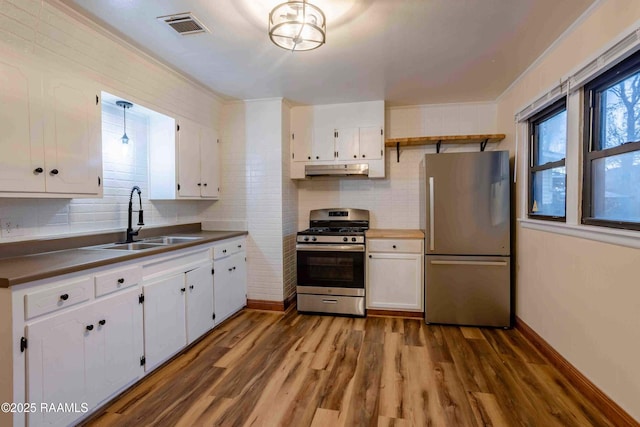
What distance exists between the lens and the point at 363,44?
2.33 metres

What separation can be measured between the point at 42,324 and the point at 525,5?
312cm

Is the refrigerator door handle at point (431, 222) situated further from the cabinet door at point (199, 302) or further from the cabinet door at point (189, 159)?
the cabinet door at point (189, 159)

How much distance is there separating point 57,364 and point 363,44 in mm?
2691

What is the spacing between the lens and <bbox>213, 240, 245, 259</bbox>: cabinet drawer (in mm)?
3020

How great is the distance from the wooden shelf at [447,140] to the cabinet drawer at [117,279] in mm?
2805

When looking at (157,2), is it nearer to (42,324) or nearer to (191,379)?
(42,324)

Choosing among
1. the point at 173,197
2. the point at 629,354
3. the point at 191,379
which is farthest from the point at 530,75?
the point at 191,379

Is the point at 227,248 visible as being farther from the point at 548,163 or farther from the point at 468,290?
the point at 548,163

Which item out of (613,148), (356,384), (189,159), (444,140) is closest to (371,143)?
(444,140)

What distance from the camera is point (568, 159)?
2.18 metres

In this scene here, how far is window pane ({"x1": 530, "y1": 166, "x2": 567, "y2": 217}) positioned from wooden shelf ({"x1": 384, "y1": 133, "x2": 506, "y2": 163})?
2.45ft

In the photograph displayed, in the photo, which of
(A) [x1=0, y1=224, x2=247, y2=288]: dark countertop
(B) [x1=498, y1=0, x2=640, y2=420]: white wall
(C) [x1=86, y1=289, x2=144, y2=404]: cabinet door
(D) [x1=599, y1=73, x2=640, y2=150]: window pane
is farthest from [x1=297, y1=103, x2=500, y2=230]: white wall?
(C) [x1=86, y1=289, x2=144, y2=404]: cabinet door

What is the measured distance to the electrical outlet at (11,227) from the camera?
1.86 m

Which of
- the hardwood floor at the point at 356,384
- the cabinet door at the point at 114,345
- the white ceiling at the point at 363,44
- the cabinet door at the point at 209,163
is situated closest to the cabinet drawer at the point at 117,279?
the cabinet door at the point at 114,345
